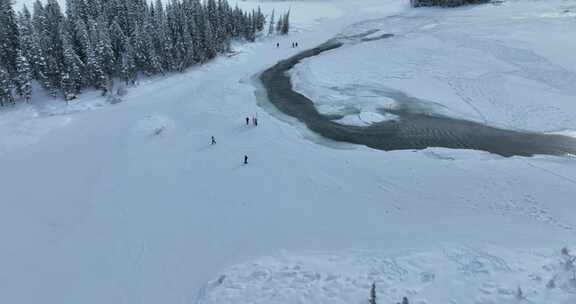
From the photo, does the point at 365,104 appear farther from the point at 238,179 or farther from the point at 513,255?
the point at 513,255

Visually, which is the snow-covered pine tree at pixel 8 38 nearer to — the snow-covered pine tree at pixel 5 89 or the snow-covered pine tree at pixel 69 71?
the snow-covered pine tree at pixel 5 89

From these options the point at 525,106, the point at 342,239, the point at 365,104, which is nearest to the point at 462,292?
the point at 342,239

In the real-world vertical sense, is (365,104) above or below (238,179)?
above

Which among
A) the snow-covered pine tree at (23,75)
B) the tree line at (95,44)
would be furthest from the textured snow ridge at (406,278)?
the snow-covered pine tree at (23,75)

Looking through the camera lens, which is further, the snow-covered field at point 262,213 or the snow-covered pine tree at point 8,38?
the snow-covered pine tree at point 8,38

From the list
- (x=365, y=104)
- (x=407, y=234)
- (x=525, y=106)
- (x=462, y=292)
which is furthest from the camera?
(x=365, y=104)
